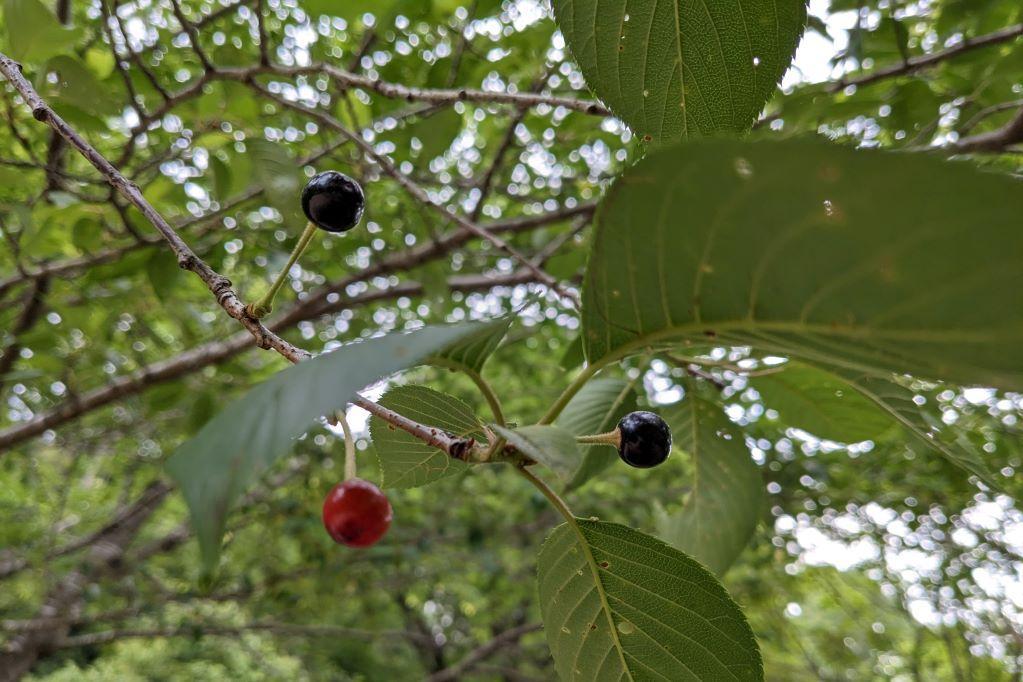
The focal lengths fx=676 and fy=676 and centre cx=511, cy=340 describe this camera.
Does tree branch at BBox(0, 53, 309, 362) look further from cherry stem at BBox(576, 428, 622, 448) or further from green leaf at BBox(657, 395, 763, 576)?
green leaf at BBox(657, 395, 763, 576)

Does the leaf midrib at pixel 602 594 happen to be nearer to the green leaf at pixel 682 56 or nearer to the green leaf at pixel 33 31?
the green leaf at pixel 682 56

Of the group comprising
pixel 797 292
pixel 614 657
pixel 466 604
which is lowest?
pixel 614 657

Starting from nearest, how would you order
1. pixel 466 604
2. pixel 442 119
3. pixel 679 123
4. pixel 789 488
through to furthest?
pixel 679 123
pixel 442 119
pixel 789 488
pixel 466 604

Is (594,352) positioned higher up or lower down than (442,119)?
lower down

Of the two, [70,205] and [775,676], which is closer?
[70,205]

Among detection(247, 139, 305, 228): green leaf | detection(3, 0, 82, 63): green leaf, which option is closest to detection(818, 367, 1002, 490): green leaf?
detection(247, 139, 305, 228): green leaf

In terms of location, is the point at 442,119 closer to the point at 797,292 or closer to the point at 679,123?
the point at 679,123

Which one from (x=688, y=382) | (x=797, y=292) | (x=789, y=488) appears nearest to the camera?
(x=797, y=292)

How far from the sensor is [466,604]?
5438mm

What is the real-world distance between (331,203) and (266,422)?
18.5 inches

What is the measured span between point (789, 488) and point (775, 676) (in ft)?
8.04

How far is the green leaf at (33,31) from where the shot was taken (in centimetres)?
133

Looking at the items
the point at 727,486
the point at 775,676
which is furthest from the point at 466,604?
the point at 727,486

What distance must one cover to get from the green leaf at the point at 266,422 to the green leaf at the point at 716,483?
94 centimetres
